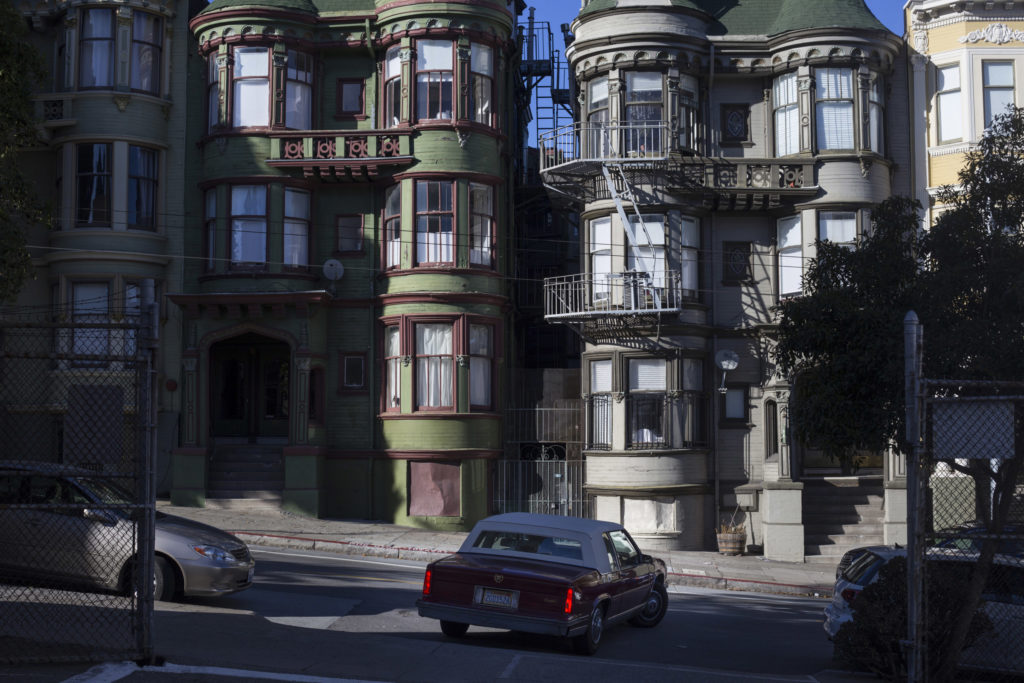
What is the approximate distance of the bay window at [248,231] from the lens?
28.9m

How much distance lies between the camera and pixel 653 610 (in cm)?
1595

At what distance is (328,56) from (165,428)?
1030cm

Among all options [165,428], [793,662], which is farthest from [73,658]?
[165,428]

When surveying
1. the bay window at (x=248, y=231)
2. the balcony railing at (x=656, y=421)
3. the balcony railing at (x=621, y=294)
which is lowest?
the balcony railing at (x=656, y=421)

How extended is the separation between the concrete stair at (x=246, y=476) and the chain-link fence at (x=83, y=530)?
10.6 metres

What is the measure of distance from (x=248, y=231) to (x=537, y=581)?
1813 cm

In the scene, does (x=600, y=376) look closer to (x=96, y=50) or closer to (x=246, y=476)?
(x=246, y=476)

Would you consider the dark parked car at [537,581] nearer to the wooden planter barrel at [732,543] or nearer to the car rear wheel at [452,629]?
the car rear wheel at [452,629]

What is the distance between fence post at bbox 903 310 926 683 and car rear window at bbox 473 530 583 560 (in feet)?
16.0

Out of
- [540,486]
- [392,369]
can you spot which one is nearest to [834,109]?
[540,486]

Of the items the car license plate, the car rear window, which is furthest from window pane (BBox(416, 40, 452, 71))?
the car license plate

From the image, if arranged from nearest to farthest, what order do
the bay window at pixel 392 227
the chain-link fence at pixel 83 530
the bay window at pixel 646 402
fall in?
the chain-link fence at pixel 83 530 < the bay window at pixel 646 402 < the bay window at pixel 392 227

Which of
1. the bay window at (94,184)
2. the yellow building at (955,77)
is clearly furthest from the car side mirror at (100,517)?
the yellow building at (955,77)

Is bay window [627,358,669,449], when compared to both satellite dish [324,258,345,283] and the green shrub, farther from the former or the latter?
the green shrub
